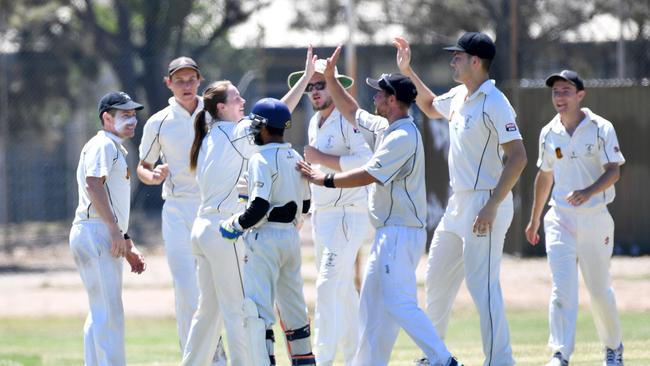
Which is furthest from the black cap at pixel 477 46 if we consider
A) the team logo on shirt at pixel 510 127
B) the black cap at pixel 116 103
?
the black cap at pixel 116 103

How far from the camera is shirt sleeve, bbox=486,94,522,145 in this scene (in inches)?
346

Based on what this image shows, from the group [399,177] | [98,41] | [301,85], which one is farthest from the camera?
[98,41]

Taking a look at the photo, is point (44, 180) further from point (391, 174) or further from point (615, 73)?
point (391, 174)

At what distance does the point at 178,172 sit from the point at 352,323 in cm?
181

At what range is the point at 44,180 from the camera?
23.8 m

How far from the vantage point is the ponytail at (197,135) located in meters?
9.28

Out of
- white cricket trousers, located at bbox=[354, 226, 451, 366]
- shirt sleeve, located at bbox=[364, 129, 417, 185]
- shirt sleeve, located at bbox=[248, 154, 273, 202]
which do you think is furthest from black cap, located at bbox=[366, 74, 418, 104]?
shirt sleeve, located at bbox=[248, 154, 273, 202]

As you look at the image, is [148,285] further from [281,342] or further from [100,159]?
[100,159]

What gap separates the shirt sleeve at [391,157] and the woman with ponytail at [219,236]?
3.27 feet

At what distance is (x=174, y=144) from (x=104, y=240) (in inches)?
48.2

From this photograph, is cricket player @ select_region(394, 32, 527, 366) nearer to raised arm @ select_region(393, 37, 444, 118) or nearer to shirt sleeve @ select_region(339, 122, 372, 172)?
raised arm @ select_region(393, 37, 444, 118)

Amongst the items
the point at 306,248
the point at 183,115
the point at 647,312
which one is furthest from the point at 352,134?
the point at 306,248

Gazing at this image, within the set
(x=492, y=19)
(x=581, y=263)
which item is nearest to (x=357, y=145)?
(x=581, y=263)

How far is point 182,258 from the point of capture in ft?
31.9
